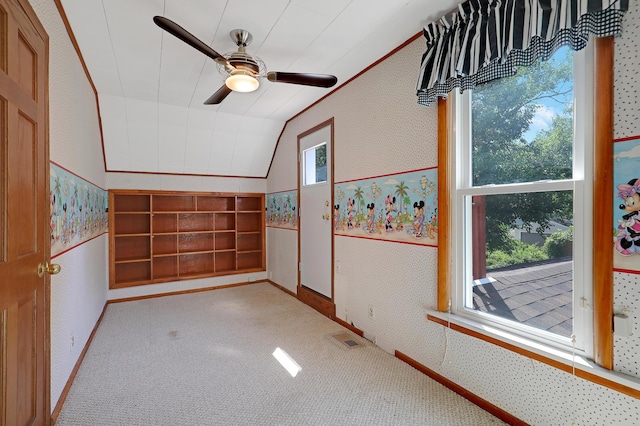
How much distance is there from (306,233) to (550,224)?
271 cm

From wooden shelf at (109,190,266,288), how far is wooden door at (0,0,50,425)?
2880 millimetres

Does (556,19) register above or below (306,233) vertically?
above

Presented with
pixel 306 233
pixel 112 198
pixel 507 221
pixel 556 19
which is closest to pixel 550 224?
pixel 507 221

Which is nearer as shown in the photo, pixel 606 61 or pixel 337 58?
pixel 606 61

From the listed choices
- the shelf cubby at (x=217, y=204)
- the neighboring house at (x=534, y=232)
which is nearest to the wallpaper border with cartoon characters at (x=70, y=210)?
the shelf cubby at (x=217, y=204)

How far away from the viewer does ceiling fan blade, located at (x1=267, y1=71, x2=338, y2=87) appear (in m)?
2.11

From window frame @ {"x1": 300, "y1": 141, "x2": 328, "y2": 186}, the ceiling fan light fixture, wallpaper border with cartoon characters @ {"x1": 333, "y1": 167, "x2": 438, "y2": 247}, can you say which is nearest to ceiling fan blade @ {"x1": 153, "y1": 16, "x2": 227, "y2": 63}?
the ceiling fan light fixture

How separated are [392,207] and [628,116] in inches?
58.9

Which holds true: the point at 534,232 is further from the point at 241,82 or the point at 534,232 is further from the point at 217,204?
the point at 217,204

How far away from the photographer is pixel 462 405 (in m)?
1.89

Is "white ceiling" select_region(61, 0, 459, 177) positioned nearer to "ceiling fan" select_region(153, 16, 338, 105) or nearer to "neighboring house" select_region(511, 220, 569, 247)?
"ceiling fan" select_region(153, 16, 338, 105)

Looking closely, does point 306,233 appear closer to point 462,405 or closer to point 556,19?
point 462,405

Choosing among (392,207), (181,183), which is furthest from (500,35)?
(181,183)

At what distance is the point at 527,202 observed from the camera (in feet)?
5.78
